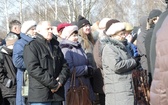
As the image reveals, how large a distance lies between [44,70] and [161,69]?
2447 millimetres

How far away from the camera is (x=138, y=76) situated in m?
5.20

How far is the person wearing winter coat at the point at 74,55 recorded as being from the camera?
224 inches

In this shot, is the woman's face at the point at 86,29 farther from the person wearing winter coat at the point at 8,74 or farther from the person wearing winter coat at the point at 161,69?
the person wearing winter coat at the point at 161,69

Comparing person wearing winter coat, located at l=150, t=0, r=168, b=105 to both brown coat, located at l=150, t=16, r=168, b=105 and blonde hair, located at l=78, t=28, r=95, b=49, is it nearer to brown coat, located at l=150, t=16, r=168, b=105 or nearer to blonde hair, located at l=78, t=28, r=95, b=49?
brown coat, located at l=150, t=16, r=168, b=105

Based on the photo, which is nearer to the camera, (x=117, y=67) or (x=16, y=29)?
(x=117, y=67)

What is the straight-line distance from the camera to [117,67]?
16.5ft

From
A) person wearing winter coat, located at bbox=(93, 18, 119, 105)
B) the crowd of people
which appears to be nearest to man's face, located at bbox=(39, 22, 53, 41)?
the crowd of people

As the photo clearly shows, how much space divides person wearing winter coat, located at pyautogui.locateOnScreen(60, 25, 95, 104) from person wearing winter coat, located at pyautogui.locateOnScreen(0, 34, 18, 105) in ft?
3.19

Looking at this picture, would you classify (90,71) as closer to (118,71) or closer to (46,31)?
(118,71)

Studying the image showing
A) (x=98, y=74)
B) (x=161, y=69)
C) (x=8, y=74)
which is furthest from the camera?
(x=8, y=74)

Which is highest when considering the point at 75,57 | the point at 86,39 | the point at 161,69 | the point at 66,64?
the point at 86,39

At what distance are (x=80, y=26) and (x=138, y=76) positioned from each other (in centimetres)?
180

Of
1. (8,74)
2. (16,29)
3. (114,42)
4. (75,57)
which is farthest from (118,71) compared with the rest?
(16,29)

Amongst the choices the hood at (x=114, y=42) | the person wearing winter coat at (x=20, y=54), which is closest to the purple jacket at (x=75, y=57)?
the person wearing winter coat at (x=20, y=54)
